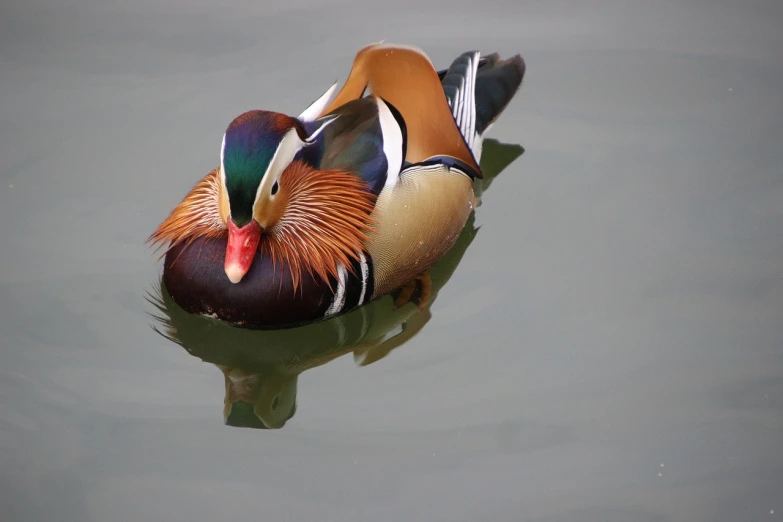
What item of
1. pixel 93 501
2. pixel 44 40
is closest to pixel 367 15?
pixel 44 40

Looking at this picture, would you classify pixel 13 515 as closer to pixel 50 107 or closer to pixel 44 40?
pixel 50 107

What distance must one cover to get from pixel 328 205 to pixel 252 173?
22.2 inches

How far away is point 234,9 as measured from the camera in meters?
6.13

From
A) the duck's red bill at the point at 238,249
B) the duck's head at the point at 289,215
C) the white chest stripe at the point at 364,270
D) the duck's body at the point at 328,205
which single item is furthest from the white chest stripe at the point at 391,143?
the duck's red bill at the point at 238,249

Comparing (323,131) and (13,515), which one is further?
(323,131)

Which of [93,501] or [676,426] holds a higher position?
[93,501]

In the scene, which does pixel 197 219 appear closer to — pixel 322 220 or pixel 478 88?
pixel 322 220

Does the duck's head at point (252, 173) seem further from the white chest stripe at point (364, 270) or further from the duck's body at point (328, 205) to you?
the white chest stripe at point (364, 270)

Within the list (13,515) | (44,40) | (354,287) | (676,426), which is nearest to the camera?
(13,515)

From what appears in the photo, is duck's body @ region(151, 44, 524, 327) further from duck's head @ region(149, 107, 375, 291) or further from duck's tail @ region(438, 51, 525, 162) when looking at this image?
duck's tail @ region(438, 51, 525, 162)

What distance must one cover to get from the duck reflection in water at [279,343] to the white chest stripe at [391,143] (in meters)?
0.55

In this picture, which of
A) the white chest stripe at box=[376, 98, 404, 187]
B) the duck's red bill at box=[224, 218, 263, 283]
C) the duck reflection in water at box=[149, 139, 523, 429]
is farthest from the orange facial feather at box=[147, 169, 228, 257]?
the white chest stripe at box=[376, 98, 404, 187]

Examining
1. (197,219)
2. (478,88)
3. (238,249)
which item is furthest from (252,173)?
(478,88)

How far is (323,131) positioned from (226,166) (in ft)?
2.40
